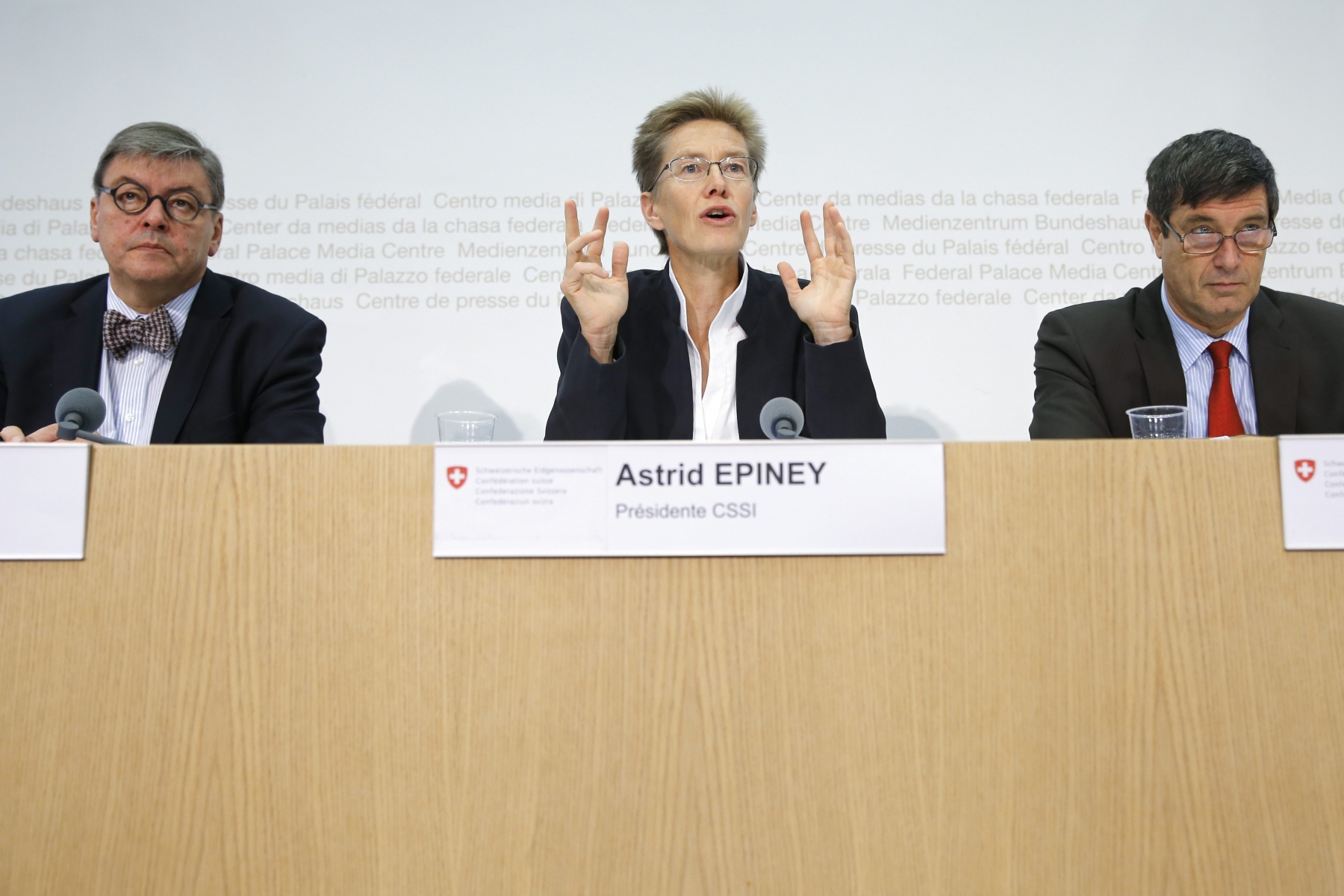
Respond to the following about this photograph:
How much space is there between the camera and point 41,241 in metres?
2.89

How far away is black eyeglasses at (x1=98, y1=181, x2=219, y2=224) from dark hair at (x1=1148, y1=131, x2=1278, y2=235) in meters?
1.96

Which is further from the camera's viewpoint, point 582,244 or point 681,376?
point 681,376

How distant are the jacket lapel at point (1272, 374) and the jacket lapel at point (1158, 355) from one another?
0.44 feet

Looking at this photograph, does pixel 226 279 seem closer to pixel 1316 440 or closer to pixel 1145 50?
pixel 1316 440

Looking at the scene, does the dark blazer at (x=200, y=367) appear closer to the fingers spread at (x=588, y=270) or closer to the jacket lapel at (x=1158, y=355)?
the fingers spread at (x=588, y=270)

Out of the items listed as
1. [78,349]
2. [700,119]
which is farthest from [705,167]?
[78,349]

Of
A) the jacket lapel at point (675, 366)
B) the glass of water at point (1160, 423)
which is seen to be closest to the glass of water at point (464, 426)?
the jacket lapel at point (675, 366)

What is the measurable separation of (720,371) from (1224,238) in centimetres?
102

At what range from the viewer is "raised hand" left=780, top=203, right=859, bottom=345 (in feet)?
5.88

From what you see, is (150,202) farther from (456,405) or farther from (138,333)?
(456,405)

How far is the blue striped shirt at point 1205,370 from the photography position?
1.88 m

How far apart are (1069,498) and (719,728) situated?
16.4 inches

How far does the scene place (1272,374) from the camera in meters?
1.86

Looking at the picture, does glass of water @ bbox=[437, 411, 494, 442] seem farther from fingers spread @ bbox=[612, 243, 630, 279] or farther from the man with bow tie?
the man with bow tie
